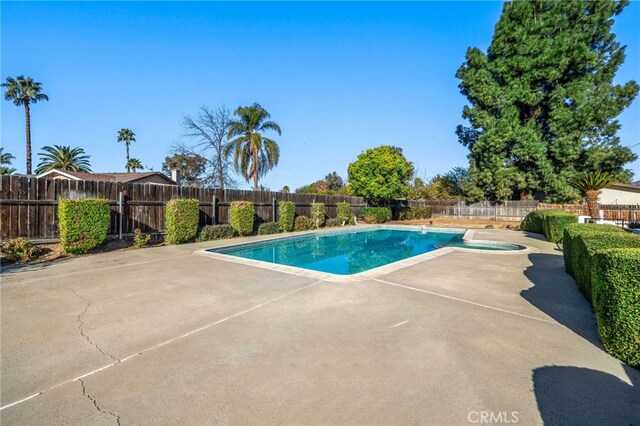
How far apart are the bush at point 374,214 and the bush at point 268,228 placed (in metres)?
8.79

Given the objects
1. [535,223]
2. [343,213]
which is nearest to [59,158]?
[343,213]

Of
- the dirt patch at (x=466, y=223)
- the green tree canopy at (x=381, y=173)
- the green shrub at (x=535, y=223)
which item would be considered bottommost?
the dirt patch at (x=466, y=223)

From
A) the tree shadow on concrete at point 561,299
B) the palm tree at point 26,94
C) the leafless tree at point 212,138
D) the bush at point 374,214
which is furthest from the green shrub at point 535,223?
the palm tree at point 26,94

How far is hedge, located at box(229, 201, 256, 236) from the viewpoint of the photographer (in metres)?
12.1

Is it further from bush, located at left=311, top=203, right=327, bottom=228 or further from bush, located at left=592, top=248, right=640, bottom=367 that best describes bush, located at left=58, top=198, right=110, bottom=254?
bush, located at left=592, top=248, right=640, bottom=367

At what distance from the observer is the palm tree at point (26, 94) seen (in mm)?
23003

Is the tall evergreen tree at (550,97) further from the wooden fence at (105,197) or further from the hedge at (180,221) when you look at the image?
the hedge at (180,221)

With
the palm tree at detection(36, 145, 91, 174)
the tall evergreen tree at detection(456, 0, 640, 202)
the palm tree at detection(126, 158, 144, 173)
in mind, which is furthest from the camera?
the palm tree at detection(126, 158, 144, 173)

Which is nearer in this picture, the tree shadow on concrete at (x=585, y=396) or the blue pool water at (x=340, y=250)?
the tree shadow on concrete at (x=585, y=396)

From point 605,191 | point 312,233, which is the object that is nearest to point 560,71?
point 605,191

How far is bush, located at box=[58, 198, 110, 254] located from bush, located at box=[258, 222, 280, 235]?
608 centimetres

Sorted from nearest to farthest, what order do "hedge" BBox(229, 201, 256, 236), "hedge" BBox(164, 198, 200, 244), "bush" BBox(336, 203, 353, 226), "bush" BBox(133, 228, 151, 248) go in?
"bush" BBox(133, 228, 151, 248)
"hedge" BBox(164, 198, 200, 244)
"hedge" BBox(229, 201, 256, 236)
"bush" BBox(336, 203, 353, 226)

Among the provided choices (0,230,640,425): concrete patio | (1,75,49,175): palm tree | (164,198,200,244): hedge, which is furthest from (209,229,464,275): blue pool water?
(1,75,49,175): palm tree

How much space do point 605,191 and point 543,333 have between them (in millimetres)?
32628
